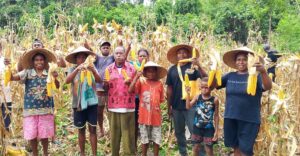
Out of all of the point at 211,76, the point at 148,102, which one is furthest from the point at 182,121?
the point at 211,76

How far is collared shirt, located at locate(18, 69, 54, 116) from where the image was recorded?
12.5ft

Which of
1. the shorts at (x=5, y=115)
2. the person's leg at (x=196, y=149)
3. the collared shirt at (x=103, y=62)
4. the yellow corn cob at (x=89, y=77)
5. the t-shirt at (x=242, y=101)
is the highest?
the collared shirt at (x=103, y=62)

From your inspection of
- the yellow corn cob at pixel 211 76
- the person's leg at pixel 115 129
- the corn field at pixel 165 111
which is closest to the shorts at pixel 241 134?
the corn field at pixel 165 111

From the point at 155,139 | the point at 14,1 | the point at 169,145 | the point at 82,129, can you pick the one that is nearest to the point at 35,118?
the point at 82,129

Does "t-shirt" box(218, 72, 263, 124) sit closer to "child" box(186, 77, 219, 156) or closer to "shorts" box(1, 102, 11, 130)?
"child" box(186, 77, 219, 156)

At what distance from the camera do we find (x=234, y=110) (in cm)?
333

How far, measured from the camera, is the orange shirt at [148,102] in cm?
395

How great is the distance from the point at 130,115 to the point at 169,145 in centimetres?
108

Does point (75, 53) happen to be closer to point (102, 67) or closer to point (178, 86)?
point (102, 67)

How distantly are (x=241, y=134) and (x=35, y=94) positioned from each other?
84.7 inches

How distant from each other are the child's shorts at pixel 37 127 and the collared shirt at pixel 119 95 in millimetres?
689

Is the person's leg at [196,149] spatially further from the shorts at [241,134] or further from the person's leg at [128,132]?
the person's leg at [128,132]

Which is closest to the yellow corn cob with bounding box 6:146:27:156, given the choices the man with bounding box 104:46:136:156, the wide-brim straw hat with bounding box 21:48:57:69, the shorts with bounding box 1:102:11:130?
the shorts with bounding box 1:102:11:130

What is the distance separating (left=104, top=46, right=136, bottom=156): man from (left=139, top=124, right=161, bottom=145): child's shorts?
12 cm
